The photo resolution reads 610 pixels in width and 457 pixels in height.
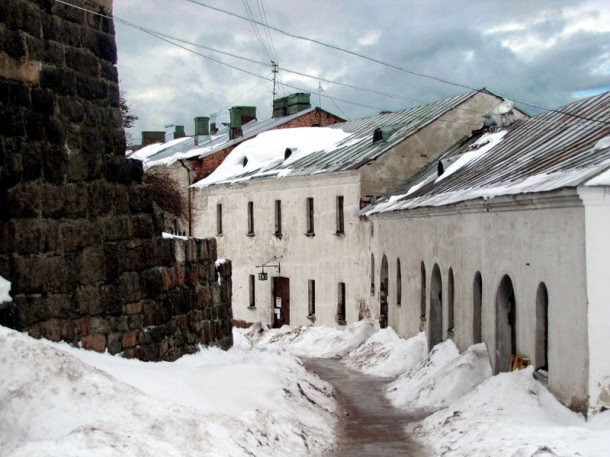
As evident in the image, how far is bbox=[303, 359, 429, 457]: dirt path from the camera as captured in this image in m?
11.1

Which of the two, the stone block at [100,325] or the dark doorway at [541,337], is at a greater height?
the stone block at [100,325]

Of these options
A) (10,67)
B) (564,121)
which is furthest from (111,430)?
(564,121)

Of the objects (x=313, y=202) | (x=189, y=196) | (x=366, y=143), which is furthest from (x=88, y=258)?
(x=189, y=196)

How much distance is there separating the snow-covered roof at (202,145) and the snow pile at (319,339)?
9225 mm

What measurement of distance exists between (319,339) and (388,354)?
641 centimetres

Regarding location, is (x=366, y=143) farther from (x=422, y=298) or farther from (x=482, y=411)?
(x=482, y=411)

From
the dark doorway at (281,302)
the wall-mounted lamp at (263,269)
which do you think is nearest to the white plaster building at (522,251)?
the dark doorway at (281,302)

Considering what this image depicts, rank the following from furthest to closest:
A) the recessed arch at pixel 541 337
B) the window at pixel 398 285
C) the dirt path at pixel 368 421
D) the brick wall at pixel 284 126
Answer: the brick wall at pixel 284 126 → the window at pixel 398 285 → the recessed arch at pixel 541 337 → the dirt path at pixel 368 421

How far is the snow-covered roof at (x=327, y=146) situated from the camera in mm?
29453

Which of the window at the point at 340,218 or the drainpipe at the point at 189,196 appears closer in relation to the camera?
the window at the point at 340,218

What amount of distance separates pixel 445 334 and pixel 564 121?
4604 millimetres

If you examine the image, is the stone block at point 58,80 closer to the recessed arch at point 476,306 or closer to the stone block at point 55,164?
the stone block at point 55,164

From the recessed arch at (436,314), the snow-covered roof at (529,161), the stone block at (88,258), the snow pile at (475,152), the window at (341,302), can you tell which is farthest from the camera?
the window at (341,302)

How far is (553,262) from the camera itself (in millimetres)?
11547
